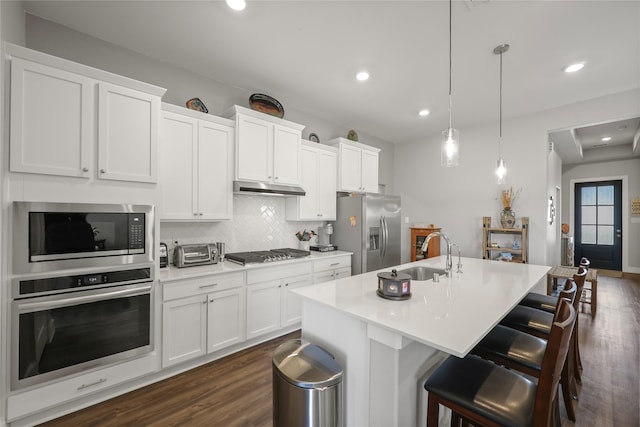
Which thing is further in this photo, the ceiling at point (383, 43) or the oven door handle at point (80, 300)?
the ceiling at point (383, 43)

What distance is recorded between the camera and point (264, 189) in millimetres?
3102

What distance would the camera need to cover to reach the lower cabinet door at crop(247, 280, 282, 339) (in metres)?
2.79

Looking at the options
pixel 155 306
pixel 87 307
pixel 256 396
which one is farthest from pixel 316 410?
pixel 87 307

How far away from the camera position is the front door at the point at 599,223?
640 cm

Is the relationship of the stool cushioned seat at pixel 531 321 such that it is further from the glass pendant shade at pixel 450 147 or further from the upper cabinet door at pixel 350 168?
the upper cabinet door at pixel 350 168

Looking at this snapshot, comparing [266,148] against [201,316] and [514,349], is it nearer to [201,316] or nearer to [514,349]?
[201,316]

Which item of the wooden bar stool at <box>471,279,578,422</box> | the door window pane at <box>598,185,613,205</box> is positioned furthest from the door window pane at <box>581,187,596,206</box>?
the wooden bar stool at <box>471,279,578,422</box>

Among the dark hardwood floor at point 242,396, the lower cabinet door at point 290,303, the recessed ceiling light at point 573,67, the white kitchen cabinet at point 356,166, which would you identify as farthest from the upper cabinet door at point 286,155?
the recessed ceiling light at point 573,67

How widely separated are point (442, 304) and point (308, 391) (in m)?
0.90

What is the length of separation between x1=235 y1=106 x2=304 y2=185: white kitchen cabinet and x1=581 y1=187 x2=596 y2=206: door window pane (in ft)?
24.9

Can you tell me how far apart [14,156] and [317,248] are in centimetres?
302

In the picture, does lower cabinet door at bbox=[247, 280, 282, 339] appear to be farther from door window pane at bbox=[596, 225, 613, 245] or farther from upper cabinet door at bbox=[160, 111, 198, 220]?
door window pane at bbox=[596, 225, 613, 245]

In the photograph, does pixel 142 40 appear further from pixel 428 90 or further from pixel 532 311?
pixel 532 311

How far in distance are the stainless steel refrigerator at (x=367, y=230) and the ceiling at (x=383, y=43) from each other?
1.42 metres
